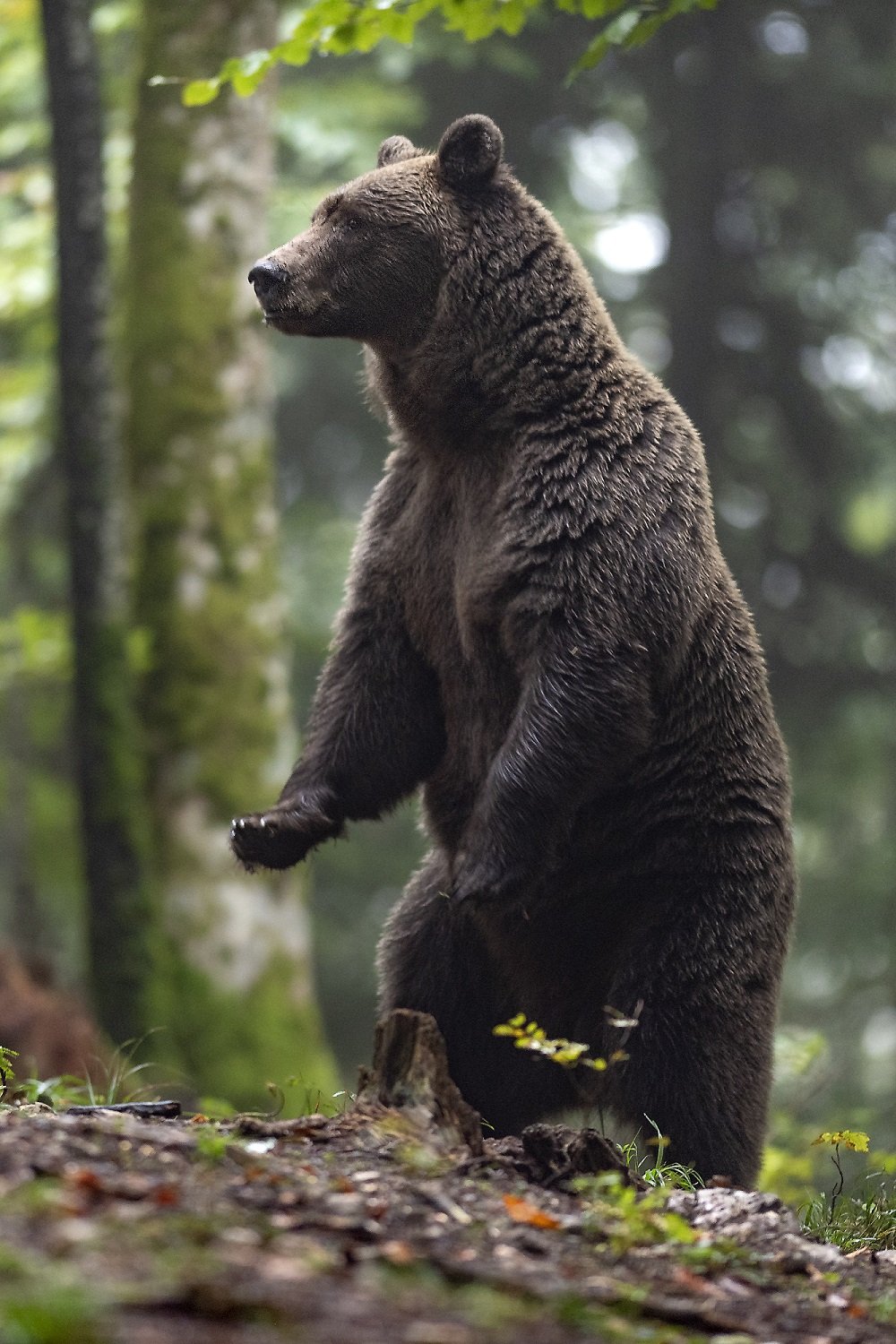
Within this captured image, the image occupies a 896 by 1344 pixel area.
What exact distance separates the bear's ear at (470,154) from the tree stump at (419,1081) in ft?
9.00

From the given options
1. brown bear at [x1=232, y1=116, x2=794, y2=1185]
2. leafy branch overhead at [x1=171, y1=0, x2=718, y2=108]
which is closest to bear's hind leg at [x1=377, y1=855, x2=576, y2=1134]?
brown bear at [x1=232, y1=116, x2=794, y2=1185]

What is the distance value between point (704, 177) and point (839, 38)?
1.55 metres

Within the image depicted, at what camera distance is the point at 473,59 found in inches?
505

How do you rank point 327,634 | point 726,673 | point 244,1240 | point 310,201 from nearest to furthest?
point 244,1240, point 726,673, point 310,201, point 327,634

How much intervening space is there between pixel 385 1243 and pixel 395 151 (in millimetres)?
3917

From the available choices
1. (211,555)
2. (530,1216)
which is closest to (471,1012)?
(530,1216)

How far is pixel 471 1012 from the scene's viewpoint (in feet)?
17.5

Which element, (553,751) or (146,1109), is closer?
(146,1109)

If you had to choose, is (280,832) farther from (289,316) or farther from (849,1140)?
(849,1140)

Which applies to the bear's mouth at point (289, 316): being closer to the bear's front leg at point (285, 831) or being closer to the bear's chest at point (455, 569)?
the bear's chest at point (455, 569)

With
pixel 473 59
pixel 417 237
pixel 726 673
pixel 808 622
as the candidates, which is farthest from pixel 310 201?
pixel 726 673

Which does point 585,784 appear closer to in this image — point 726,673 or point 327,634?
point 726,673

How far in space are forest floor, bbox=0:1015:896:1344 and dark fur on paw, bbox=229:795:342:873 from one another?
45.0 inches

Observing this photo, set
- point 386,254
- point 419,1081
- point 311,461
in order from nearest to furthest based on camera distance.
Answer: point 419,1081 < point 386,254 < point 311,461
